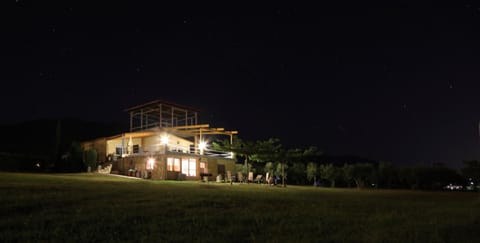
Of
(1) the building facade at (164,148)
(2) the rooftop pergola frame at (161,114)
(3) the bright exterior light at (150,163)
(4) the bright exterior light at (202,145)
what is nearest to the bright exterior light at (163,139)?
(1) the building facade at (164,148)

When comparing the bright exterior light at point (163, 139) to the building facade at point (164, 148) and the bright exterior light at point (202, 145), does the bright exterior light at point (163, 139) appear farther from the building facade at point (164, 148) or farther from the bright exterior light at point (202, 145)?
the bright exterior light at point (202, 145)

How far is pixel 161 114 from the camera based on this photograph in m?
31.7

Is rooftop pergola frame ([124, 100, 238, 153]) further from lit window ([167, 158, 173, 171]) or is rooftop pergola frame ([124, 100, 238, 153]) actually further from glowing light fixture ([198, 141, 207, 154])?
lit window ([167, 158, 173, 171])

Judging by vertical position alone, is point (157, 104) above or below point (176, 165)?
above

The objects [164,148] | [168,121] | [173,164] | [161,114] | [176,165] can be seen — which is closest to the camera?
[164,148]

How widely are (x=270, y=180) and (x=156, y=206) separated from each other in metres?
20.0

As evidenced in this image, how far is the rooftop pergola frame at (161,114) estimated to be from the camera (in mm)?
31688

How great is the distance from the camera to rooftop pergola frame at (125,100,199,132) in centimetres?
3169

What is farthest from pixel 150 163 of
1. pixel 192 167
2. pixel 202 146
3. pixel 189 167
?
pixel 202 146

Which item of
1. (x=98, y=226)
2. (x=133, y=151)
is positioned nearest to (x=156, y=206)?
(x=98, y=226)

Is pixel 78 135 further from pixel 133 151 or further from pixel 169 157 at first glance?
pixel 169 157

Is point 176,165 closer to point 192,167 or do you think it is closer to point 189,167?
point 189,167

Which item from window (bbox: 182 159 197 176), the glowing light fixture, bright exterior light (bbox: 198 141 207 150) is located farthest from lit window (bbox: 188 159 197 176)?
bright exterior light (bbox: 198 141 207 150)

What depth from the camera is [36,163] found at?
34.4 meters
